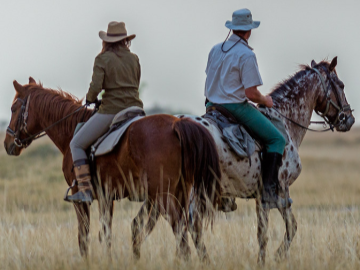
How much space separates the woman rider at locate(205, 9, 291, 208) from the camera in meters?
6.38

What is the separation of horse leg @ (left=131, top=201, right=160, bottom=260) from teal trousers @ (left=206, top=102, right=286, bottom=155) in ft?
4.24

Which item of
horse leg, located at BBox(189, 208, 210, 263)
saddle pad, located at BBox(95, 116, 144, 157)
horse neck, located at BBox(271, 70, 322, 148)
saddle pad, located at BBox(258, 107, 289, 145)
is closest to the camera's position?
horse leg, located at BBox(189, 208, 210, 263)

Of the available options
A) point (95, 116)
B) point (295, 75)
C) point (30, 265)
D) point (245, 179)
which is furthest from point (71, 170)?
point (295, 75)

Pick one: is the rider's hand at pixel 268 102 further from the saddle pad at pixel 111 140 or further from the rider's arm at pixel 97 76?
the rider's arm at pixel 97 76

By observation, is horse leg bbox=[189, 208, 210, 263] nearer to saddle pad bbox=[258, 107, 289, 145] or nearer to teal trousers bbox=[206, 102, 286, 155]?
teal trousers bbox=[206, 102, 286, 155]

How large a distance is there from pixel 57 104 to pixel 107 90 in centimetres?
91

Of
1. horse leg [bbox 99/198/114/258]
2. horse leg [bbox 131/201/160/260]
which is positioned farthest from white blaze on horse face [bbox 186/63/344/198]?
horse leg [bbox 99/198/114/258]

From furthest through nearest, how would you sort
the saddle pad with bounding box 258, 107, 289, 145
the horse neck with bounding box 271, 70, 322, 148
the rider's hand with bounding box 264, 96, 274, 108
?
the horse neck with bounding box 271, 70, 322, 148 < the saddle pad with bounding box 258, 107, 289, 145 < the rider's hand with bounding box 264, 96, 274, 108

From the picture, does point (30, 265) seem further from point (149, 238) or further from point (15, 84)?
point (15, 84)

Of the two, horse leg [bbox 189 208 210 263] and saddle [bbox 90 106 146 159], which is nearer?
horse leg [bbox 189 208 210 263]

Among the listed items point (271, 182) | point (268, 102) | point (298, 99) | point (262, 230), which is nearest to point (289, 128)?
point (298, 99)

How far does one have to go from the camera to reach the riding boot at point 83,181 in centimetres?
641

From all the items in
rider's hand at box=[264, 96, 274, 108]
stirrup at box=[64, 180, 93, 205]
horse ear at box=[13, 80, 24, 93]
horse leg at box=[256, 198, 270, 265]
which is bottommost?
A: horse leg at box=[256, 198, 270, 265]

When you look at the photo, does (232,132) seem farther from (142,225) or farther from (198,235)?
(142,225)
